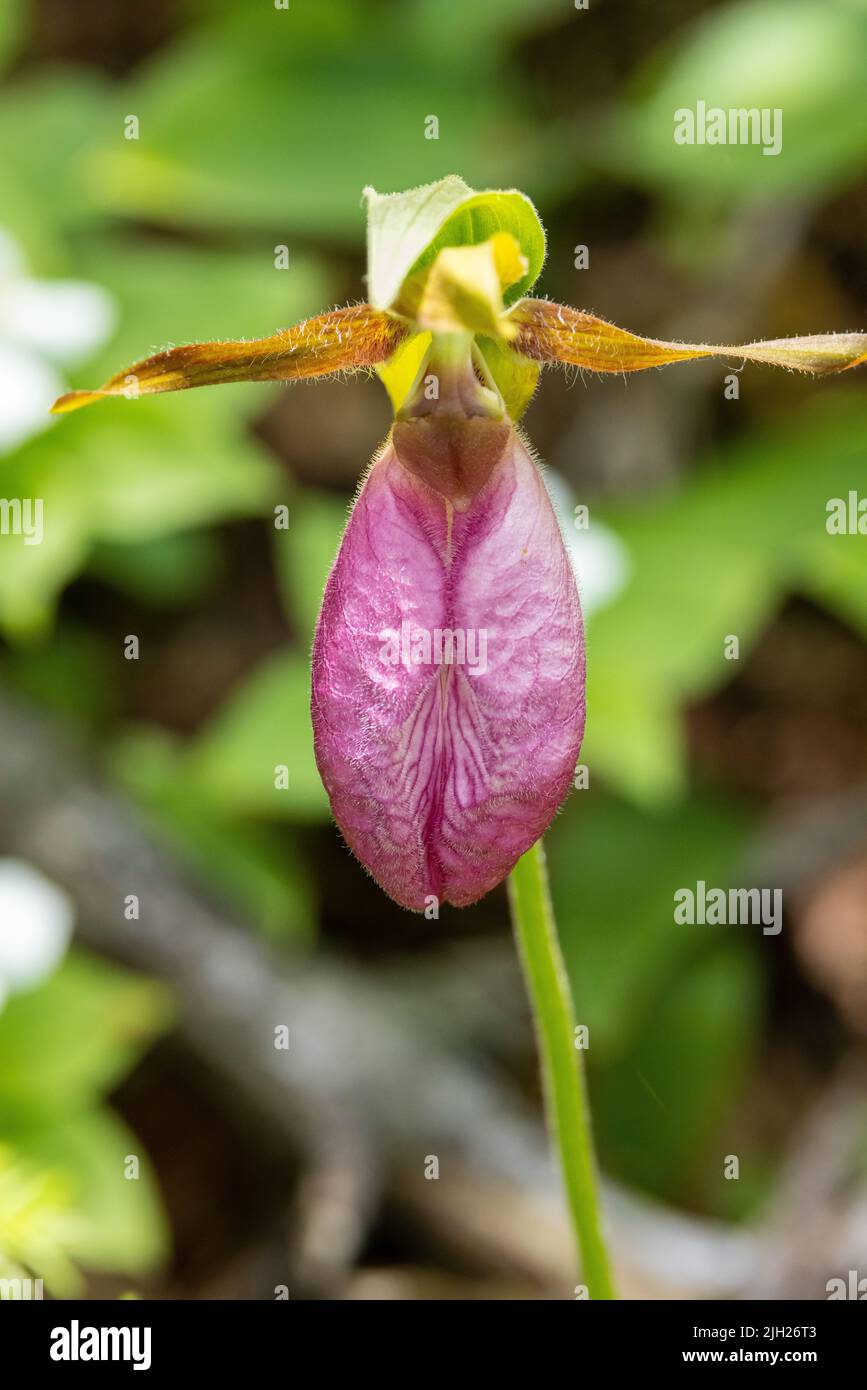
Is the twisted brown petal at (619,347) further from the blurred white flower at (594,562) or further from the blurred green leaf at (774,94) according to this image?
the blurred green leaf at (774,94)

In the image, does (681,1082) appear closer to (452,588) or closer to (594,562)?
(594,562)

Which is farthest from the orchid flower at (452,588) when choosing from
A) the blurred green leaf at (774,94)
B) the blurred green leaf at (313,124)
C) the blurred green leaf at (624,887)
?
the blurred green leaf at (313,124)

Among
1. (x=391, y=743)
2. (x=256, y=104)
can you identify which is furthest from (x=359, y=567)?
(x=256, y=104)

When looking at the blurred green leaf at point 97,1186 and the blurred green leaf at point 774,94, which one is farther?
the blurred green leaf at point 774,94

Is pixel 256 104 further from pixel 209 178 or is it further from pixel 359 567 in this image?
pixel 359 567

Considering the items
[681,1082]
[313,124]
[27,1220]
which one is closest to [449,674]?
[27,1220]
